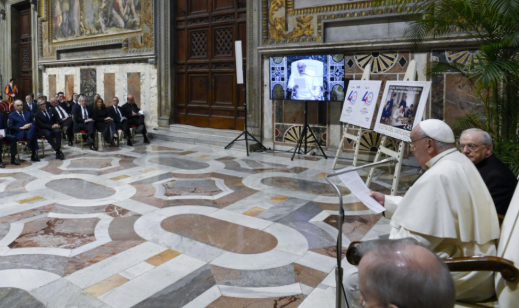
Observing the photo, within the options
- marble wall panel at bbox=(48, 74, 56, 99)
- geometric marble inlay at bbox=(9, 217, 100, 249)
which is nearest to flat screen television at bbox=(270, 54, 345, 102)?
geometric marble inlay at bbox=(9, 217, 100, 249)

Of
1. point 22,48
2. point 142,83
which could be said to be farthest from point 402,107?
point 22,48

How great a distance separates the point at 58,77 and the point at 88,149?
6140 millimetres

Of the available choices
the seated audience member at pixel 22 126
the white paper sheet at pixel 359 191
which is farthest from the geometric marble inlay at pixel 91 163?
A: the white paper sheet at pixel 359 191

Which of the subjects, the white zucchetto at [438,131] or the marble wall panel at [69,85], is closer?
the white zucchetto at [438,131]

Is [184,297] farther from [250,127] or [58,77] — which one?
[58,77]

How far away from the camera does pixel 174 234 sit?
393 centimetres

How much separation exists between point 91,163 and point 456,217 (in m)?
6.74

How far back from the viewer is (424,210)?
195 centimetres

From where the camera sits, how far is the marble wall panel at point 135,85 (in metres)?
11.4

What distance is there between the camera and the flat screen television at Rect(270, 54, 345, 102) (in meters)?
7.50

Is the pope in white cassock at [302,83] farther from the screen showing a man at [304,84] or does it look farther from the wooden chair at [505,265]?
the wooden chair at [505,265]

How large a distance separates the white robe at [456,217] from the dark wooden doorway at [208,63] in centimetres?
763

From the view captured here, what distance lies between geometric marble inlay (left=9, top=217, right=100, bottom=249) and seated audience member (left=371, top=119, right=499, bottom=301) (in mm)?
2831

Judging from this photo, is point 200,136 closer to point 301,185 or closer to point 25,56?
point 301,185
